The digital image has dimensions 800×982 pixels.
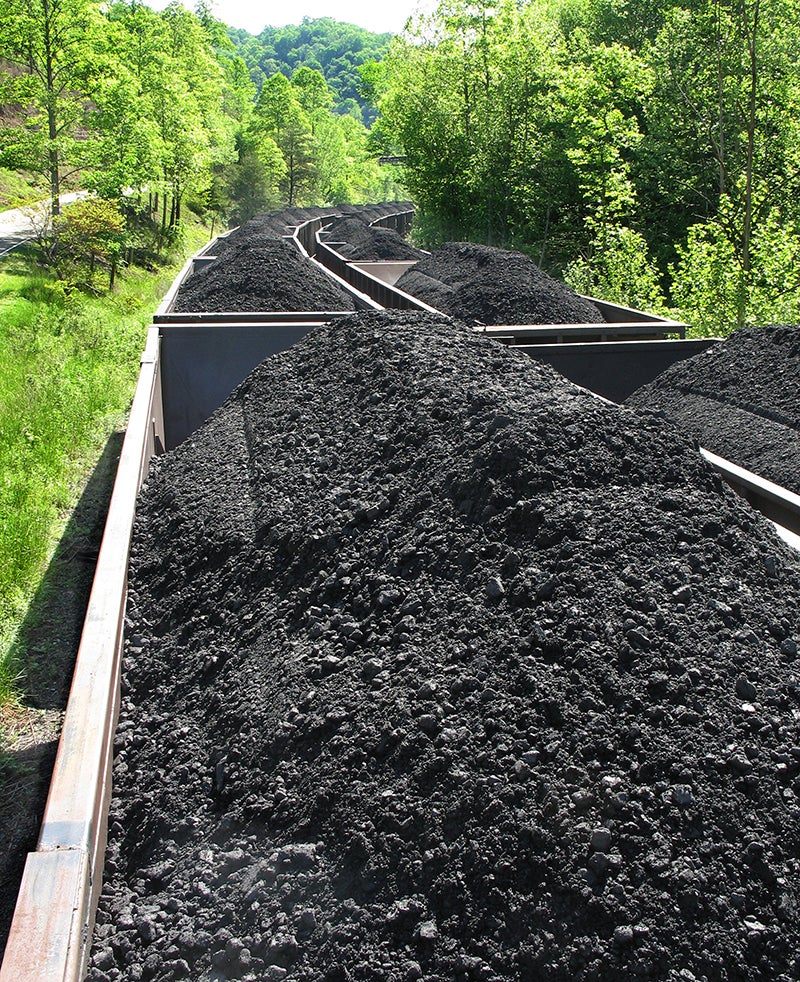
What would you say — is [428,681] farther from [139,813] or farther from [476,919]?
[139,813]

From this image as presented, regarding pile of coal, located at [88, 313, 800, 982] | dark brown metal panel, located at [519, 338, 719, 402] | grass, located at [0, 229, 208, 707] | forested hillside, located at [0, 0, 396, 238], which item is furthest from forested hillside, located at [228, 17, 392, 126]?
pile of coal, located at [88, 313, 800, 982]

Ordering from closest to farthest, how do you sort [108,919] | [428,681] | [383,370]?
[108,919]
[428,681]
[383,370]

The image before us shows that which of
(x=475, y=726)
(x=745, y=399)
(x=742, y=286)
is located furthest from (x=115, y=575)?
(x=742, y=286)

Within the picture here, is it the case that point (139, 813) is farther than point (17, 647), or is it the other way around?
point (17, 647)

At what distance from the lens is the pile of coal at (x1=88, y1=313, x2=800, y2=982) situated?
193 cm

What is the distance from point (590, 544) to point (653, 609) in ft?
1.06

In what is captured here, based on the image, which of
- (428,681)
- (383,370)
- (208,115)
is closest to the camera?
(428,681)

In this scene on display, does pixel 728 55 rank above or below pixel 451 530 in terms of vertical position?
above

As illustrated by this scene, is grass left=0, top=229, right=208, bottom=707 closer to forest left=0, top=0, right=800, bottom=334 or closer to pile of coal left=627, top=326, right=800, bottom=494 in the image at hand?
pile of coal left=627, top=326, right=800, bottom=494

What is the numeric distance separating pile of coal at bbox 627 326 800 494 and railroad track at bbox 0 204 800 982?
592mm

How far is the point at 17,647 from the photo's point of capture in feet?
14.9

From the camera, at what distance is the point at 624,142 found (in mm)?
16141

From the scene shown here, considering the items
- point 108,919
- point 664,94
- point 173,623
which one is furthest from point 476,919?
point 664,94

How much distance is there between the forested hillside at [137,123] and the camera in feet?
67.3
